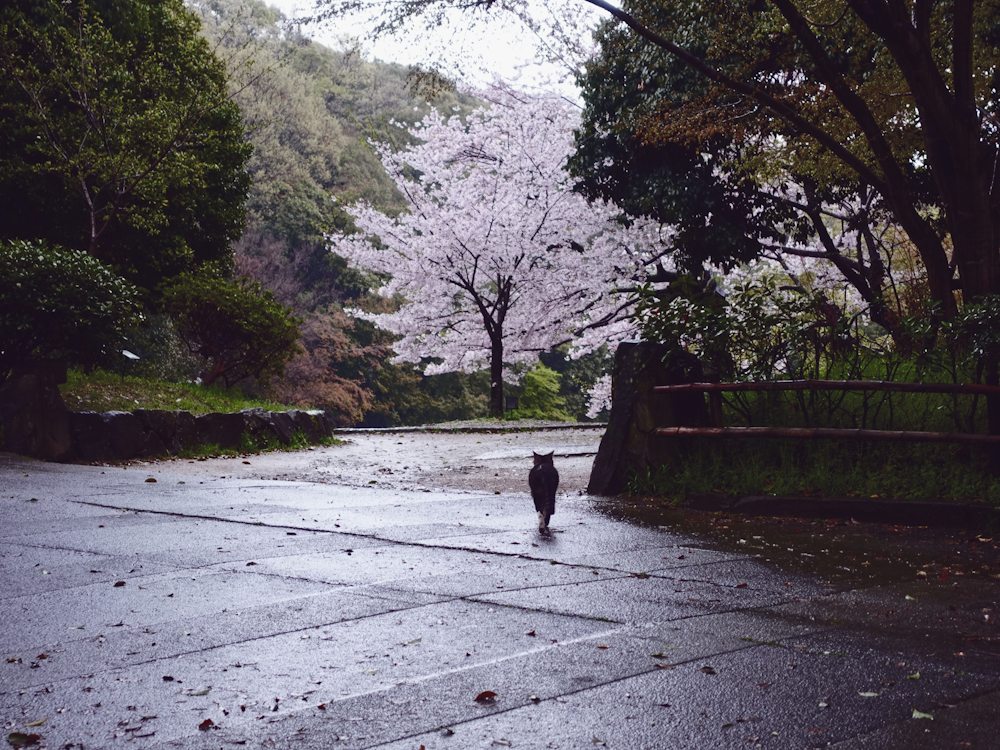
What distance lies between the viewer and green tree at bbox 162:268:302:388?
1591cm

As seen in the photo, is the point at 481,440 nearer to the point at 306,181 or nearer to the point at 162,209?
the point at 162,209

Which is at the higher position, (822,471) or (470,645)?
(822,471)

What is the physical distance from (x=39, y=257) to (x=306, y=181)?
2675cm

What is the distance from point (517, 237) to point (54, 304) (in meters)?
14.5

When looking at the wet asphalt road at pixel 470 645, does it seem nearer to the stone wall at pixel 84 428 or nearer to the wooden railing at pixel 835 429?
the wooden railing at pixel 835 429

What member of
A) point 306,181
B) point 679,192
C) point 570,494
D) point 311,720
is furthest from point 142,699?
point 306,181

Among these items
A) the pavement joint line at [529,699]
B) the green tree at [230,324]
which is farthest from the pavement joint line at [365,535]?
the green tree at [230,324]

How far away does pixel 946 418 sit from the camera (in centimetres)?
726

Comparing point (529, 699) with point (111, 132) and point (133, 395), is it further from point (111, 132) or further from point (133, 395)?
point (111, 132)

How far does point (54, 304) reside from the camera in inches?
432

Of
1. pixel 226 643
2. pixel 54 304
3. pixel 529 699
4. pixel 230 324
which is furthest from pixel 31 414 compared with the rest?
pixel 529 699

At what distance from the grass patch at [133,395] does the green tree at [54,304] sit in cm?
61

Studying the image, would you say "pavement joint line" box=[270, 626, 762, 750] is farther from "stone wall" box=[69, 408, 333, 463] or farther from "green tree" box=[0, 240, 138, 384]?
"green tree" box=[0, 240, 138, 384]

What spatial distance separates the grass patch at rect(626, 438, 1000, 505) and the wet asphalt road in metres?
1.55
